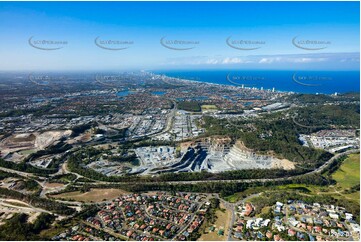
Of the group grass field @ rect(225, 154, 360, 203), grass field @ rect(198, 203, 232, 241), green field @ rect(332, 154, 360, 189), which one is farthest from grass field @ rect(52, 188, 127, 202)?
green field @ rect(332, 154, 360, 189)

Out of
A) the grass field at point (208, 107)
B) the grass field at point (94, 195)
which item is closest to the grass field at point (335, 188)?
the grass field at point (94, 195)

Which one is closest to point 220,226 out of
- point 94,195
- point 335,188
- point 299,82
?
point 94,195

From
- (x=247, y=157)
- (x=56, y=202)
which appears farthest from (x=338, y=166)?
(x=56, y=202)

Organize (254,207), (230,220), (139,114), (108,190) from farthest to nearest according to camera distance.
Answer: (139,114) → (108,190) → (254,207) → (230,220)

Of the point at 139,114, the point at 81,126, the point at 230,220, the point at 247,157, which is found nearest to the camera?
the point at 230,220

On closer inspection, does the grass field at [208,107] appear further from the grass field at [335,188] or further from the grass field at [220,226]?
the grass field at [220,226]

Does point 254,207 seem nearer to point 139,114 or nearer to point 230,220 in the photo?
point 230,220

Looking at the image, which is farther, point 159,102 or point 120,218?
point 159,102
